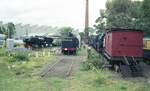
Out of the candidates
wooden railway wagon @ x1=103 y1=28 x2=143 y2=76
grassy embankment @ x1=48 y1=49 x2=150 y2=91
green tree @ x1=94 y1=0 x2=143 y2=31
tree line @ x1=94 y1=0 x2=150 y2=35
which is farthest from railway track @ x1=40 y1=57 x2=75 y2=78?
green tree @ x1=94 y1=0 x2=143 y2=31

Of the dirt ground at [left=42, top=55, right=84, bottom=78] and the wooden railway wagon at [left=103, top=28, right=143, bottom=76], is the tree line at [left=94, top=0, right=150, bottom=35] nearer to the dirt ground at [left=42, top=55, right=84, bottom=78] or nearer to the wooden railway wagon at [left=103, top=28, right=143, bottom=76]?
the dirt ground at [left=42, top=55, right=84, bottom=78]

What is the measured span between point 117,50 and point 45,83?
868 cm

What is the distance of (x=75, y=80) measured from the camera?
22.7 m

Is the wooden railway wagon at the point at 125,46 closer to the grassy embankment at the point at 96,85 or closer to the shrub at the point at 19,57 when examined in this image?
the grassy embankment at the point at 96,85

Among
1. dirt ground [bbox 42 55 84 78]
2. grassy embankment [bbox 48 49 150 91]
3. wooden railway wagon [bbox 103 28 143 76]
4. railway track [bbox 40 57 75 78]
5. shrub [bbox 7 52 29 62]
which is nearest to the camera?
grassy embankment [bbox 48 49 150 91]

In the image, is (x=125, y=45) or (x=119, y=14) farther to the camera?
(x=119, y=14)

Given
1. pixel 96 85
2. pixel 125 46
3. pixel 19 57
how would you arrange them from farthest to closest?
pixel 19 57
pixel 125 46
pixel 96 85

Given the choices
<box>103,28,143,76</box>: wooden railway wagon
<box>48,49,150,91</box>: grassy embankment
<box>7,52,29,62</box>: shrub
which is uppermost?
<box>103,28,143,76</box>: wooden railway wagon

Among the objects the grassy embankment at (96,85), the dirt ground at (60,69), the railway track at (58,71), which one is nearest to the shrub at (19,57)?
the dirt ground at (60,69)

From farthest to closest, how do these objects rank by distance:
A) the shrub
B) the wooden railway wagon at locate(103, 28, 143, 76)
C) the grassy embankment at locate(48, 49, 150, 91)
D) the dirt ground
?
the shrub
the wooden railway wagon at locate(103, 28, 143, 76)
the dirt ground
the grassy embankment at locate(48, 49, 150, 91)

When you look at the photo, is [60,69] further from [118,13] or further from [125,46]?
[118,13]

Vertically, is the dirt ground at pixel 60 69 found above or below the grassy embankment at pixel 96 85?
below

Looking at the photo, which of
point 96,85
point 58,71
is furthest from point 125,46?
point 96,85

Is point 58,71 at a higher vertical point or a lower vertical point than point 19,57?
higher
